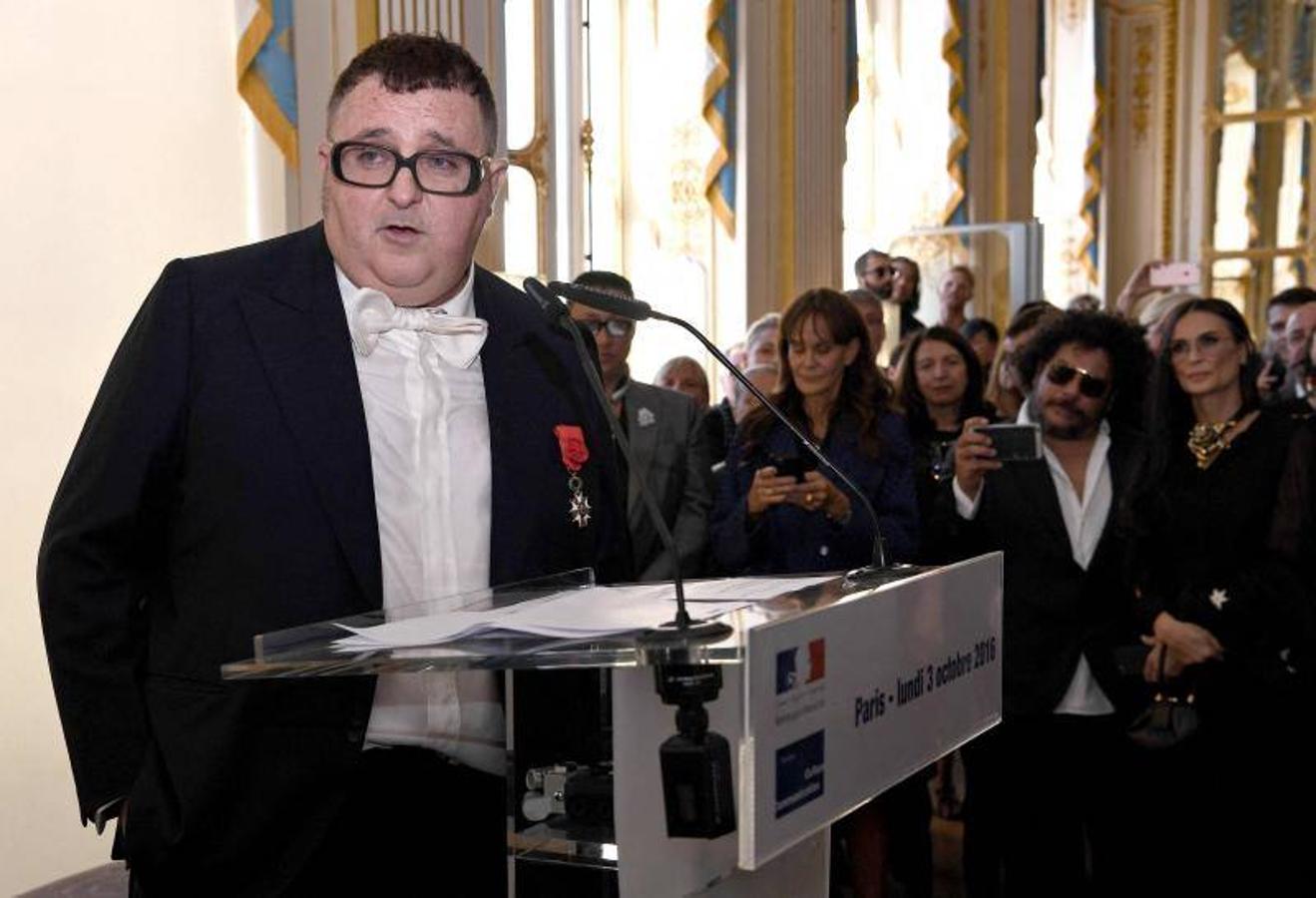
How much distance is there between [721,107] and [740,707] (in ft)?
20.2

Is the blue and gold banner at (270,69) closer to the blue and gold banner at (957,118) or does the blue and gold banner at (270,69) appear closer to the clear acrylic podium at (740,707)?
the clear acrylic podium at (740,707)

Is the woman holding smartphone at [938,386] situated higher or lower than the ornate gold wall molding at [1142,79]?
lower

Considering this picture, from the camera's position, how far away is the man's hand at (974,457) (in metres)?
3.86

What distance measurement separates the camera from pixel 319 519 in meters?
1.94

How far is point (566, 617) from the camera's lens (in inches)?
60.9

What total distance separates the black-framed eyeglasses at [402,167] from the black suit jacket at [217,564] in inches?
6.4

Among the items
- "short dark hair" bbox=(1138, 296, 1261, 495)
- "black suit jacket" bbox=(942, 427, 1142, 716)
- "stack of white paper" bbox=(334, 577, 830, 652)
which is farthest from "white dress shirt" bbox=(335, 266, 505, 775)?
"short dark hair" bbox=(1138, 296, 1261, 495)

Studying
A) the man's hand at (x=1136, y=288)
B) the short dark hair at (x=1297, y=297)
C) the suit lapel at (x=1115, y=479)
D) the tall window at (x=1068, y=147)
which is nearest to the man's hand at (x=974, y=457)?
the suit lapel at (x=1115, y=479)

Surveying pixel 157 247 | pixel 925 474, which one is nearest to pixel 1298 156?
pixel 925 474

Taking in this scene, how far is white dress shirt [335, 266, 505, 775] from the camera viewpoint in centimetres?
197

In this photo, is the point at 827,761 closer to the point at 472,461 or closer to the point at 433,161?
the point at 472,461

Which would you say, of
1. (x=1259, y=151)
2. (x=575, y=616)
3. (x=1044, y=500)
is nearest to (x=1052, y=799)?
(x=1044, y=500)

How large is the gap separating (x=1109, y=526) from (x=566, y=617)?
2.57m

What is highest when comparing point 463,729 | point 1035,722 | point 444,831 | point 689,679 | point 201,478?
point 201,478
